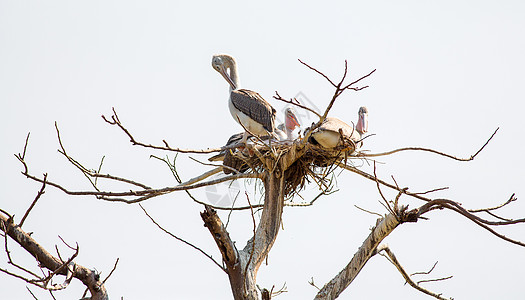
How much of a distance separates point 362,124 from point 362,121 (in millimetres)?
53

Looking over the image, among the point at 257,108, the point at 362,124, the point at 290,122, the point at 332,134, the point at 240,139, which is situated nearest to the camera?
the point at 332,134

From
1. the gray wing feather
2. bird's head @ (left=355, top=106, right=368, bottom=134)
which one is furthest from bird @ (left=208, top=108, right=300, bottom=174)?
bird's head @ (left=355, top=106, right=368, bottom=134)

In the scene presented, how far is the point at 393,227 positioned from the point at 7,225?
9.80 feet

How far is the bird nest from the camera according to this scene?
23.3ft

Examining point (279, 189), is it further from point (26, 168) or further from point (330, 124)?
point (26, 168)

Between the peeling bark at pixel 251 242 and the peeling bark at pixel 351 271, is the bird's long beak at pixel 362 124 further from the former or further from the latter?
the peeling bark at pixel 351 271

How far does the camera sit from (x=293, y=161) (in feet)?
23.4

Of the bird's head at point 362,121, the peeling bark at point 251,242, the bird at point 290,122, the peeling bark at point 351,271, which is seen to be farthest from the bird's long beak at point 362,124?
the peeling bark at point 351,271

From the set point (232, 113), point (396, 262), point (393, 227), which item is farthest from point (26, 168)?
point (232, 113)

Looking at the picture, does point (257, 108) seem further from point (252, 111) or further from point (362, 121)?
point (362, 121)

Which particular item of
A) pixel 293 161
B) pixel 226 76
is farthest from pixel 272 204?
pixel 226 76

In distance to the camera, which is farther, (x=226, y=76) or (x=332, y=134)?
(x=226, y=76)

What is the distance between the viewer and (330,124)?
7.44 metres

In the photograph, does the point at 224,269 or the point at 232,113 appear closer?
the point at 224,269
